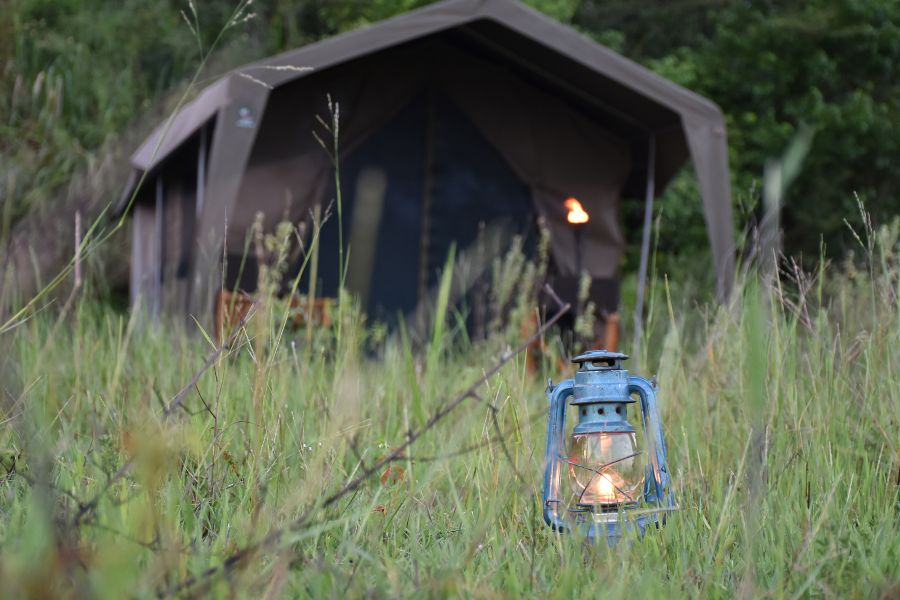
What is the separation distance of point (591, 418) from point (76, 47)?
27.5 feet

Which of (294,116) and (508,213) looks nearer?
(294,116)

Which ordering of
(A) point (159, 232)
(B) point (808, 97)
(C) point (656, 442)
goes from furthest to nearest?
(B) point (808, 97) < (A) point (159, 232) < (C) point (656, 442)

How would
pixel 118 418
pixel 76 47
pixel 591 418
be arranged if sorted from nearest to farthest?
1. pixel 591 418
2. pixel 118 418
3. pixel 76 47

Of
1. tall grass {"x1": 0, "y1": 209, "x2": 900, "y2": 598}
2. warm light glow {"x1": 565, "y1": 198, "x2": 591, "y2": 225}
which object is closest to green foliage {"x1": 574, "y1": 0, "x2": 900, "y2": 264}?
warm light glow {"x1": 565, "y1": 198, "x2": 591, "y2": 225}

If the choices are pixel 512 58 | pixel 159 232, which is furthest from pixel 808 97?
pixel 159 232

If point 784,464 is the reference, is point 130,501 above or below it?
above

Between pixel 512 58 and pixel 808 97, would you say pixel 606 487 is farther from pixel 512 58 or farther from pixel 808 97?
pixel 808 97

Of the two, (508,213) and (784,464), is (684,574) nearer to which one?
(784,464)

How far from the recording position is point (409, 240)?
5.78m

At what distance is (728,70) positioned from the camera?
1299cm

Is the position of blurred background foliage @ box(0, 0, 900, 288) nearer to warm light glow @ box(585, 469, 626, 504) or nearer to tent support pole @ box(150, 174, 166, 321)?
tent support pole @ box(150, 174, 166, 321)

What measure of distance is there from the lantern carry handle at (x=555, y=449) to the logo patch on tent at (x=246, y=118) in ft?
9.53

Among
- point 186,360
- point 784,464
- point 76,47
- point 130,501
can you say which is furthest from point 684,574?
point 76,47

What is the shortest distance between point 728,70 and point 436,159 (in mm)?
8220
